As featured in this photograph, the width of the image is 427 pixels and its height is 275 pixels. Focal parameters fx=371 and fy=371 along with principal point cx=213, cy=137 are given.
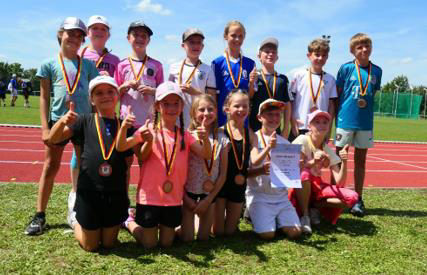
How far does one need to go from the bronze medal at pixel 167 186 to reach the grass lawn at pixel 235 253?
→ 608 millimetres

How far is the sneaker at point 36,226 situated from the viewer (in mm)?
3994

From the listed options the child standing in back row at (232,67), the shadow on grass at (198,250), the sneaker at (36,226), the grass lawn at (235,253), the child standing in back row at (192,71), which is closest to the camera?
the grass lawn at (235,253)

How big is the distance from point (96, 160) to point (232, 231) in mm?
1791

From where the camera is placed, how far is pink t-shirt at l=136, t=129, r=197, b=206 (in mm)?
3709

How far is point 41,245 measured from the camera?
12.2 ft

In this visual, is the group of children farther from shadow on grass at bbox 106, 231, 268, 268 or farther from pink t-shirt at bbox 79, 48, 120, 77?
shadow on grass at bbox 106, 231, 268, 268

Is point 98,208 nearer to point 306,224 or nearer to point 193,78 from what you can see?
point 193,78

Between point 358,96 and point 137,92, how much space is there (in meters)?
3.23

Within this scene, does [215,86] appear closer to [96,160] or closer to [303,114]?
[303,114]

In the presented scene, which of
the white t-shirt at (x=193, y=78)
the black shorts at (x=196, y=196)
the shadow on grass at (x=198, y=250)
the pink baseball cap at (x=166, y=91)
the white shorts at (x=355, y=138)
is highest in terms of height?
the white t-shirt at (x=193, y=78)

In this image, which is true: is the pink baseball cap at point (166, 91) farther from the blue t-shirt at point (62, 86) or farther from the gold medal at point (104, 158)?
the blue t-shirt at point (62, 86)

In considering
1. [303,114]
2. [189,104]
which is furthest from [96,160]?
[303,114]

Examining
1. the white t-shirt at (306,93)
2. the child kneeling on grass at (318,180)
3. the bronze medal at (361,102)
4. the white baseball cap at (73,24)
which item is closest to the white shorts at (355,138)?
the bronze medal at (361,102)

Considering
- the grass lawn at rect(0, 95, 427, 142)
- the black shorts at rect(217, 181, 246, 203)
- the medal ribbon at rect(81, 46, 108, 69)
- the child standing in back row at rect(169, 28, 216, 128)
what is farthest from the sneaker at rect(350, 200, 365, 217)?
the grass lawn at rect(0, 95, 427, 142)
